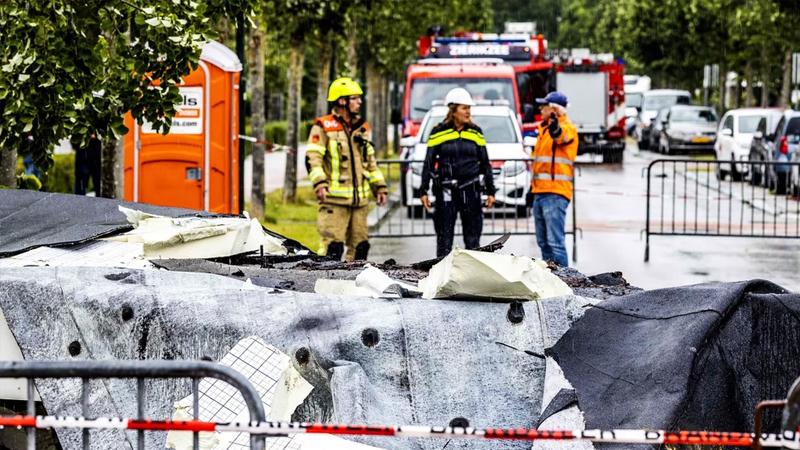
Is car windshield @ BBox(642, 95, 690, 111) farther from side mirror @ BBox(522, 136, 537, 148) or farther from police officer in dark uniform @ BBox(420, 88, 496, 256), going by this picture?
police officer in dark uniform @ BBox(420, 88, 496, 256)

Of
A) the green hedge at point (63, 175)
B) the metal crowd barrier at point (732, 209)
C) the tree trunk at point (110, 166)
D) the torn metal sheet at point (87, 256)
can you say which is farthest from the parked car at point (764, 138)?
the torn metal sheet at point (87, 256)

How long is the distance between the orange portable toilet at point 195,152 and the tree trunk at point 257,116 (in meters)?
4.73

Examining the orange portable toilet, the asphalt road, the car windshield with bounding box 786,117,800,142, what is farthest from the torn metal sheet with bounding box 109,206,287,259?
the car windshield with bounding box 786,117,800,142

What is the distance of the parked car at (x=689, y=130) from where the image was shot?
42.6 metres

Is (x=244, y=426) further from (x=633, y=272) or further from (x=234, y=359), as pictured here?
(x=633, y=272)

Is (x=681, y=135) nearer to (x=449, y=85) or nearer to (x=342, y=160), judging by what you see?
(x=449, y=85)

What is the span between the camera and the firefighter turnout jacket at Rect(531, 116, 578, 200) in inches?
498

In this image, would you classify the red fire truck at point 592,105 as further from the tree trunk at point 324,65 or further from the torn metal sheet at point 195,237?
the torn metal sheet at point 195,237

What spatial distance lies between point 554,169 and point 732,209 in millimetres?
11267

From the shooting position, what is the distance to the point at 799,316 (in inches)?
211

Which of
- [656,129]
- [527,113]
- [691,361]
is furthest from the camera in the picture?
[656,129]

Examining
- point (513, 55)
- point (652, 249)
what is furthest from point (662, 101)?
point (652, 249)

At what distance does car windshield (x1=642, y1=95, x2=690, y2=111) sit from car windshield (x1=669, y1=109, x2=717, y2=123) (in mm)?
7852

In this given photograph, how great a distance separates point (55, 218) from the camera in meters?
7.57
